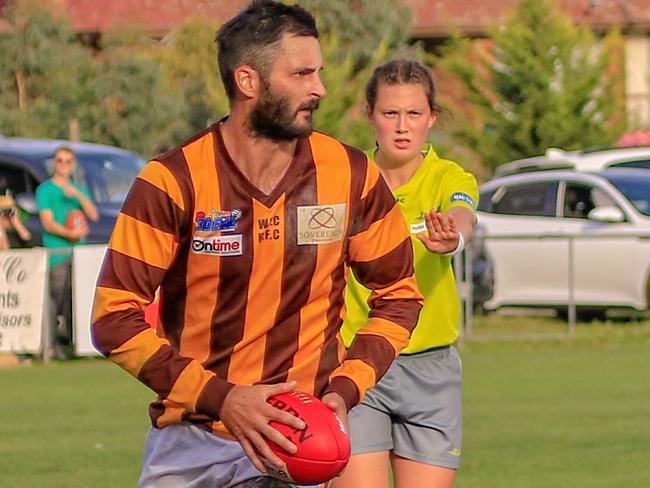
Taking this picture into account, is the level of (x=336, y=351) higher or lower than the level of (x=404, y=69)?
lower

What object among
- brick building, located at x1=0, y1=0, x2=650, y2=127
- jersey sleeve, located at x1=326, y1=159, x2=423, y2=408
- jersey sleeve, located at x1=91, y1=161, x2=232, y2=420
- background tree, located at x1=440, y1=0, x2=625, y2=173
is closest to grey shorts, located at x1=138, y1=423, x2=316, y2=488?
jersey sleeve, located at x1=91, y1=161, x2=232, y2=420

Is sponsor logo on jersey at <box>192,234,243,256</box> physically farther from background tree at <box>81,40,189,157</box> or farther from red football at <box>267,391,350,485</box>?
background tree at <box>81,40,189,157</box>

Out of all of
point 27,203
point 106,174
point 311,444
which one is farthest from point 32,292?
point 311,444

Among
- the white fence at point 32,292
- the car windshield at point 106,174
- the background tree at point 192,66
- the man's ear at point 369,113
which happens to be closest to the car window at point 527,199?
the car windshield at point 106,174

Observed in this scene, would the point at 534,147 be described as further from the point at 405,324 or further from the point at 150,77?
the point at 405,324

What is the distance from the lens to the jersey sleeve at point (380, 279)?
486 cm

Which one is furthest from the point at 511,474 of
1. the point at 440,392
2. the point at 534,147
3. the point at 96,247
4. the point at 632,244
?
the point at 534,147

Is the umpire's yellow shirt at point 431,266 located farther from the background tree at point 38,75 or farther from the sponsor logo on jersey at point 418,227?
the background tree at point 38,75

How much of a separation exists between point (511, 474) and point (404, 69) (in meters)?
4.00

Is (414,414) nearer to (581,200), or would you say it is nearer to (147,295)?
(147,295)

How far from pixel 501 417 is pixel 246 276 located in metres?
8.15

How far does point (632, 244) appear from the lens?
18.4 meters

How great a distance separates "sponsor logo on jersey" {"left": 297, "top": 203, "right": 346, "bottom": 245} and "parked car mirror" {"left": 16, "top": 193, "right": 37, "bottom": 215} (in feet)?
42.8

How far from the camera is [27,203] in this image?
57.5 feet
